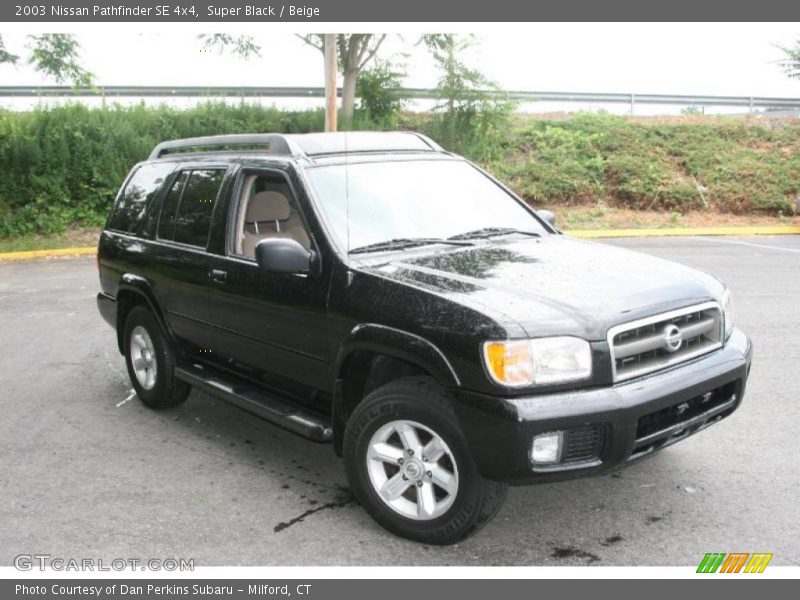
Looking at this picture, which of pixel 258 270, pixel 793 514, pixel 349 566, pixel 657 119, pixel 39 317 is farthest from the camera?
pixel 657 119

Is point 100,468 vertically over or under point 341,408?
under

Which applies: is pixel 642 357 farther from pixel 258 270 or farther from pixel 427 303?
pixel 258 270

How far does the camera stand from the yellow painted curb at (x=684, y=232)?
51.1 feet

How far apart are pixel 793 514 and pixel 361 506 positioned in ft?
6.85

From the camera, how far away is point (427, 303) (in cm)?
375

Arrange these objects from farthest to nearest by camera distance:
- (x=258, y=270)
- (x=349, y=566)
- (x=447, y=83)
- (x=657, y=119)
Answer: (x=657, y=119)
(x=447, y=83)
(x=258, y=270)
(x=349, y=566)

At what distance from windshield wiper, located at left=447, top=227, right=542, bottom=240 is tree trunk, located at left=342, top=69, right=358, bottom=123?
1272cm

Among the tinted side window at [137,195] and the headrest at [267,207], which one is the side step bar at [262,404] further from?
the tinted side window at [137,195]

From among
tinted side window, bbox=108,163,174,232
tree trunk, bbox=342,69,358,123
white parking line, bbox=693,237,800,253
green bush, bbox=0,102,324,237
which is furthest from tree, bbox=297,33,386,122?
tinted side window, bbox=108,163,174,232

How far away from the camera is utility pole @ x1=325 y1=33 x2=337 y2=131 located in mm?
12383

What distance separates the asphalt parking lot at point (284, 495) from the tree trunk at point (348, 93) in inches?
453

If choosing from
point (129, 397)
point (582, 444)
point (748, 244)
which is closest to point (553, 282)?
point (582, 444)

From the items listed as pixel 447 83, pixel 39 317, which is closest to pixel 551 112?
pixel 447 83

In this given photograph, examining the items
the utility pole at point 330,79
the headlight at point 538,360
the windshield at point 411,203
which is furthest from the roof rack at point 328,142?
the utility pole at point 330,79
